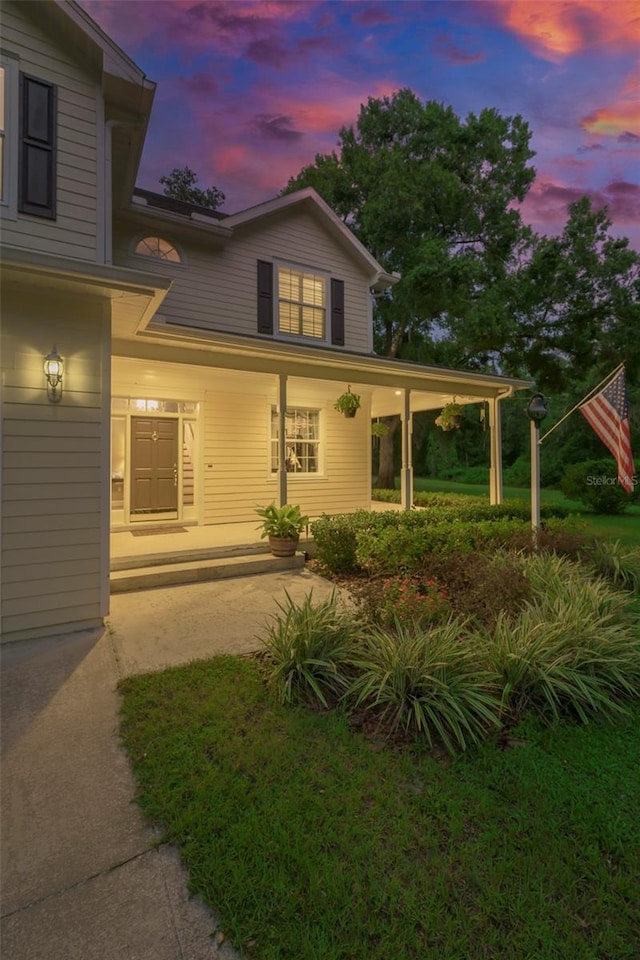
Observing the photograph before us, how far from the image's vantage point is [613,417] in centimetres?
651

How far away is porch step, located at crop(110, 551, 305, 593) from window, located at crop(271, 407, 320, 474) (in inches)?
131

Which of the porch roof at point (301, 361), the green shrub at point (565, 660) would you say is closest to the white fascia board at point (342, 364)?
the porch roof at point (301, 361)

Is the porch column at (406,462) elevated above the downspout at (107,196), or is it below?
below

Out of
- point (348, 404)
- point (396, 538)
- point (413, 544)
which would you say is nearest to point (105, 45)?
point (348, 404)

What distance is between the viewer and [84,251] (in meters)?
4.96

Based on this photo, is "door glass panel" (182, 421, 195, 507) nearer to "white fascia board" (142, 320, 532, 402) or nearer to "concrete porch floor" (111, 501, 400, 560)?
"concrete porch floor" (111, 501, 400, 560)

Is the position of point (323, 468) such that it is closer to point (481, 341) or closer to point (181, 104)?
point (481, 341)

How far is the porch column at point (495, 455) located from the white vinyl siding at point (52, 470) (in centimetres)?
865

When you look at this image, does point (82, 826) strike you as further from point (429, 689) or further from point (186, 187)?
point (186, 187)

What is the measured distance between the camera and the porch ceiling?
247 inches

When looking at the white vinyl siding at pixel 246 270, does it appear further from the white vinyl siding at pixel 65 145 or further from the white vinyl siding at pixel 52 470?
the white vinyl siding at pixel 52 470

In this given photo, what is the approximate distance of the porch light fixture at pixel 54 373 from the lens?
14.4 ft

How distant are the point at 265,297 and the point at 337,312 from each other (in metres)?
1.80

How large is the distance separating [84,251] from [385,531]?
5.04 meters
